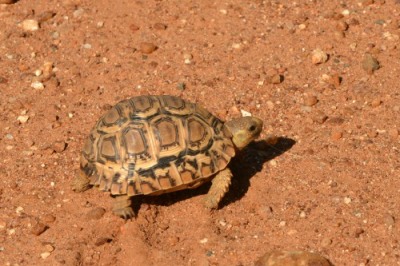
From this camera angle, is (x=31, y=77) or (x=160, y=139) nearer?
(x=160, y=139)

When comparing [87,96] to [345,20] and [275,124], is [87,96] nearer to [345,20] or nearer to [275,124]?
[275,124]

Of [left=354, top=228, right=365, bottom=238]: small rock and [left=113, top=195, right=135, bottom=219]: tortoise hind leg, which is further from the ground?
[left=354, top=228, right=365, bottom=238]: small rock

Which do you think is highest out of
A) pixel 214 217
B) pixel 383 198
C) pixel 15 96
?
pixel 383 198

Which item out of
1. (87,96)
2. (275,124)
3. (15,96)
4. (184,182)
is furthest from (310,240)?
(15,96)

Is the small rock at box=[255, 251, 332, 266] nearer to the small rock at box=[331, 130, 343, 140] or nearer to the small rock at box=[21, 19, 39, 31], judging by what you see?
the small rock at box=[331, 130, 343, 140]

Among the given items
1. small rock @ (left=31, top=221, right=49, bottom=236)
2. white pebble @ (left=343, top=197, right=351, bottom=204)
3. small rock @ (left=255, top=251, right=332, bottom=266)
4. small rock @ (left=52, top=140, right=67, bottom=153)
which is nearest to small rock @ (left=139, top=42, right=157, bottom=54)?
small rock @ (left=52, top=140, right=67, bottom=153)

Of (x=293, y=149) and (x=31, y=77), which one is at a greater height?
(x=293, y=149)
